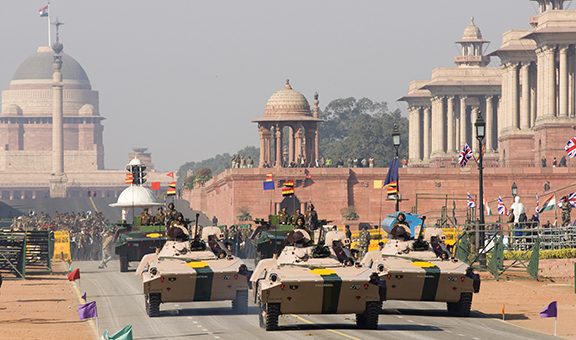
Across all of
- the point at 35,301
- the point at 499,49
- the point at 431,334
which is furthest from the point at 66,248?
the point at 499,49

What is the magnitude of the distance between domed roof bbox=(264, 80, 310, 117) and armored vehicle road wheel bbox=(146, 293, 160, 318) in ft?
321

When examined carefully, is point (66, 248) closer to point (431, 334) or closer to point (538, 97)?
point (431, 334)

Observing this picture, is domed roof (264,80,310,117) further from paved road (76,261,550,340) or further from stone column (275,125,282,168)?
paved road (76,261,550,340)

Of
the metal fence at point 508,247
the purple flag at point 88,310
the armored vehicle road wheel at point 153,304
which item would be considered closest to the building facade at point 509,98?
the metal fence at point 508,247

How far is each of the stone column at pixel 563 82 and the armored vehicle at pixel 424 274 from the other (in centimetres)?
9469

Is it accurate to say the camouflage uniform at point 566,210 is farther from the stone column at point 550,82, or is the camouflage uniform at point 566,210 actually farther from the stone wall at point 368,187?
the stone column at point 550,82

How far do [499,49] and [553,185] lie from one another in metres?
25.7

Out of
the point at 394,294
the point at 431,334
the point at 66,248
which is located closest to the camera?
the point at 431,334

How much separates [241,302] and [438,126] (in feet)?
457

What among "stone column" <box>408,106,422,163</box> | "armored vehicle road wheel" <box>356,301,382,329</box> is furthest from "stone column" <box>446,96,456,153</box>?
"armored vehicle road wheel" <box>356,301,382,329</box>

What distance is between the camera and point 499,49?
150 meters

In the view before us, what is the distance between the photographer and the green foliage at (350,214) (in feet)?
421

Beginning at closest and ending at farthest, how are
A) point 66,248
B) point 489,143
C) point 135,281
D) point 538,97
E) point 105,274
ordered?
point 135,281
point 105,274
point 66,248
point 538,97
point 489,143

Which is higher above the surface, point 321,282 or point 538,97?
point 538,97
